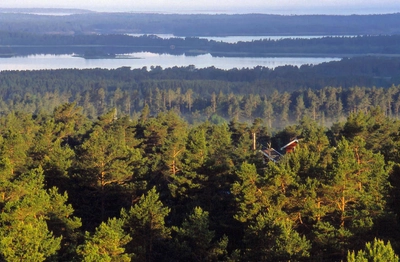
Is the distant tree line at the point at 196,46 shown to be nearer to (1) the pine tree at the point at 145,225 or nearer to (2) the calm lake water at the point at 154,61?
(2) the calm lake water at the point at 154,61

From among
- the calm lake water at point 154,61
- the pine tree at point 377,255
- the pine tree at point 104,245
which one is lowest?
the calm lake water at point 154,61

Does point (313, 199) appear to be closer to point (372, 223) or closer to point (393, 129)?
point (372, 223)

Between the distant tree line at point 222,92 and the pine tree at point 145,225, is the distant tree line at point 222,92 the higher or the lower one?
the lower one

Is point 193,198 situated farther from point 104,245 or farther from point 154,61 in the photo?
point 154,61

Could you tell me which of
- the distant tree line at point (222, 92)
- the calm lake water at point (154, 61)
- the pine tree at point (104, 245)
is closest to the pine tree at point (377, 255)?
the pine tree at point (104, 245)

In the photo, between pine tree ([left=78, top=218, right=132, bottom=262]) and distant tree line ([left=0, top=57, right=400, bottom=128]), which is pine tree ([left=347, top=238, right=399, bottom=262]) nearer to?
pine tree ([left=78, top=218, right=132, bottom=262])

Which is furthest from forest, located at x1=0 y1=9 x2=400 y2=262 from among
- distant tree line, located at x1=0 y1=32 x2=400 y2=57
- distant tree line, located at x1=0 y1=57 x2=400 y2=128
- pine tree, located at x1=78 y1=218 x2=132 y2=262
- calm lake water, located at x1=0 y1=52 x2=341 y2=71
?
distant tree line, located at x1=0 y1=32 x2=400 y2=57

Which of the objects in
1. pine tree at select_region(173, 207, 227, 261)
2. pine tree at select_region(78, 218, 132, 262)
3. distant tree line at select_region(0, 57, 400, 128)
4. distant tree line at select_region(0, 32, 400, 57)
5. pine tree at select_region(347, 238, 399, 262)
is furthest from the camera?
distant tree line at select_region(0, 32, 400, 57)

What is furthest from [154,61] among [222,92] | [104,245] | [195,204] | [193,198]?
[104,245]
